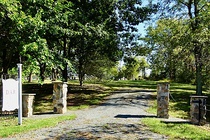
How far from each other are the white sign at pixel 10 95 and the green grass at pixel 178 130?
14.8ft

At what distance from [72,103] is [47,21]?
4974 millimetres

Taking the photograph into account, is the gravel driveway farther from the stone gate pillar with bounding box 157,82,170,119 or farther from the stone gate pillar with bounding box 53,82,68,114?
the stone gate pillar with bounding box 53,82,68,114

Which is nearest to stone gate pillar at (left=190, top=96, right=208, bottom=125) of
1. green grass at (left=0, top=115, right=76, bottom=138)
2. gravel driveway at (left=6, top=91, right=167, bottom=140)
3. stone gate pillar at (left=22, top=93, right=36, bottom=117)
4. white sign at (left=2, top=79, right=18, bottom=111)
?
gravel driveway at (left=6, top=91, right=167, bottom=140)

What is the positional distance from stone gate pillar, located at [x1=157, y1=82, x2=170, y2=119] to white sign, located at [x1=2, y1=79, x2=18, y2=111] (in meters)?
5.45

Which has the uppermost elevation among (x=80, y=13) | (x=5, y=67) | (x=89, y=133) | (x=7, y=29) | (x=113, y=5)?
(x=113, y=5)

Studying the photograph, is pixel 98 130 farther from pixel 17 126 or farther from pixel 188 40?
pixel 188 40

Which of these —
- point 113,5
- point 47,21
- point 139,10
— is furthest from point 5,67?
point 139,10

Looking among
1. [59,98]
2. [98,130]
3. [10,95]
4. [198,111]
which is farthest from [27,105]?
[198,111]

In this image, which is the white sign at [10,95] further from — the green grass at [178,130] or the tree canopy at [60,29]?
the green grass at [178,130]

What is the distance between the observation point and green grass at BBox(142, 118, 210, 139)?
22.7ft

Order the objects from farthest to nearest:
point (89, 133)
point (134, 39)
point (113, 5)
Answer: point (134, 39) < point (113, 5) < point (89, 133)

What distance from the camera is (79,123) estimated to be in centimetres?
845

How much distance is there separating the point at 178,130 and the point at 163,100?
2.58 m

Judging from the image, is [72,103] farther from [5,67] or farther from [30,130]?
[30,130]
